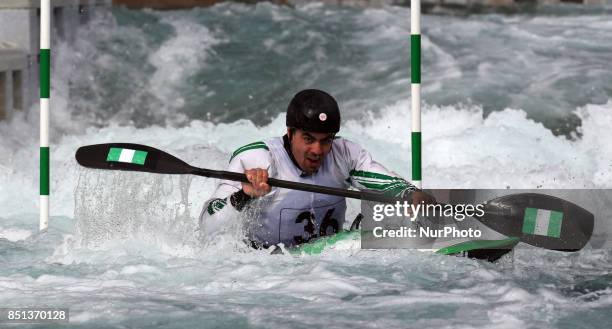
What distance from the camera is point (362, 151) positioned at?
5219 millimetres

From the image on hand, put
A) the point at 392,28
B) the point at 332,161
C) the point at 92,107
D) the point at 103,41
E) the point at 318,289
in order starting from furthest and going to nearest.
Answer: the point at 392,28 → the point at 103,41 → the point at 92,107 → the point at 332,161 → the point at 318,289

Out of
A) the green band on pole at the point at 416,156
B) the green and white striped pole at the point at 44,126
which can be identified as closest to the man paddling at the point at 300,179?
the green band on pole at the point at 416,156

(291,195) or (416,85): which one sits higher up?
(416,85)

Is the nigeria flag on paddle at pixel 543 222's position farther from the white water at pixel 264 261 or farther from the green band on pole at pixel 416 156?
the green band on pole at pixel 416 156

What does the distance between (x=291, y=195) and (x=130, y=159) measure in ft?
2.36

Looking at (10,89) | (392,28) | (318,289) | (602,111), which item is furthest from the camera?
(392,28)

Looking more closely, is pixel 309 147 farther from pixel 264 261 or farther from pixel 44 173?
pixel 44 173

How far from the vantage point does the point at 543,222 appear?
16.9ft

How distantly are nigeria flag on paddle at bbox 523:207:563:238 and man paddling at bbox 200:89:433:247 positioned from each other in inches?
19.2

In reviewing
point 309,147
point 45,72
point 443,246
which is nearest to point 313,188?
point 309,147

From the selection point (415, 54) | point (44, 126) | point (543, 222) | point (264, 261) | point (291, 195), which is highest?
point (415, 54)

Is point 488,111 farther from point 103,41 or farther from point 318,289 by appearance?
point 318,289

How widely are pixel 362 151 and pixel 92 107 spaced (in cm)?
506

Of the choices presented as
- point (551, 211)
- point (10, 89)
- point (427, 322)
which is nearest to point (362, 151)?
point (551, 211)
